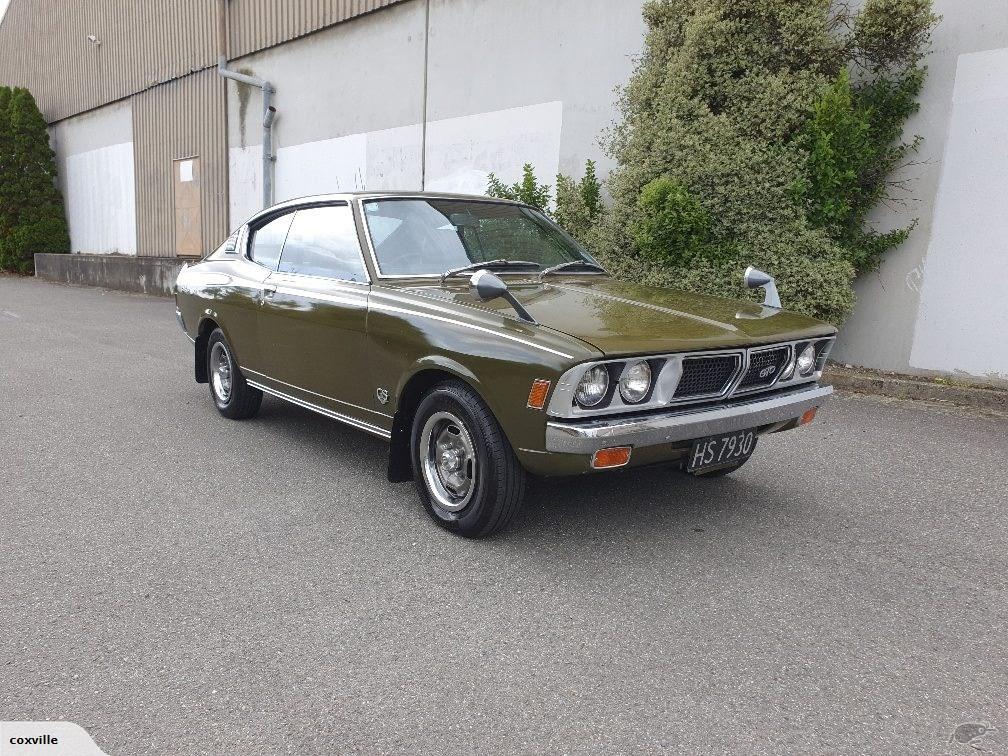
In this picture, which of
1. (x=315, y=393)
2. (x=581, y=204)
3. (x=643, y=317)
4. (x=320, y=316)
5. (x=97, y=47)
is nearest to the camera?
(x=643, y=317)

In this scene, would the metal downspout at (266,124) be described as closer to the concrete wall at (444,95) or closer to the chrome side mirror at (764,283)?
the concrete wall at (444,95)

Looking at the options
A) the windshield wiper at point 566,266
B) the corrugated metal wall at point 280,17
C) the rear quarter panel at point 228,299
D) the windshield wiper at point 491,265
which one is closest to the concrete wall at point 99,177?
the corrugated metal wall at point 280,17

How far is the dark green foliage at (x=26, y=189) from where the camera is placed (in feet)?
76.6

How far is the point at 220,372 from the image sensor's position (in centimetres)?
579

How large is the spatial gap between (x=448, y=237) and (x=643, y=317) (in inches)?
51.8

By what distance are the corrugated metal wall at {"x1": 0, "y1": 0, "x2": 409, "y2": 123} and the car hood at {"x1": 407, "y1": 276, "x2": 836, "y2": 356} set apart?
10.9 metres

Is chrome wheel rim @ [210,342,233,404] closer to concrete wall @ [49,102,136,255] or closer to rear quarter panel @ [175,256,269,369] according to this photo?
rear quarter panel @ [175,256,269,369]

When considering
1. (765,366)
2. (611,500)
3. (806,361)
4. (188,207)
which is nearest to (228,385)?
(611,500)

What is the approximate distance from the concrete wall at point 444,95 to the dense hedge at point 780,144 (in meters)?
2.04

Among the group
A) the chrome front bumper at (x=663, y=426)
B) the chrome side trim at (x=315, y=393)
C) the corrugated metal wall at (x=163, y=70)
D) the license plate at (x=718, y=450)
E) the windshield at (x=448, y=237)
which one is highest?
the corrugated metal wall at (x=163, y=70)

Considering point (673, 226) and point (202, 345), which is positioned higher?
point (673, 226)

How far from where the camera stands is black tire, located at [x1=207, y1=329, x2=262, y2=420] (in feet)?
18.0

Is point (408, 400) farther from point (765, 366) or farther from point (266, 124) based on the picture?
point (266, 124)

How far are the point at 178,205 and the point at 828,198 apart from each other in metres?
16.1
